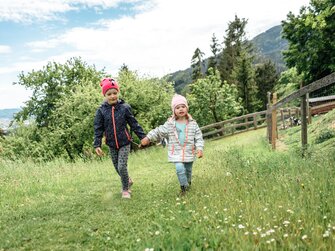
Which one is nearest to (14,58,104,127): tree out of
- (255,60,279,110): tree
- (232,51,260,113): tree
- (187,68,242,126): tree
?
(187,68,242,126): tree

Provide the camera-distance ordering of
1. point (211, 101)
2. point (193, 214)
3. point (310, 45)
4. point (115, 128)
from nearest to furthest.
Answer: point (193, 214) → point (115, 128) → point (310, 45) → point (211, 101)

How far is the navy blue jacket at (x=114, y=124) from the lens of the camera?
626 centimetres

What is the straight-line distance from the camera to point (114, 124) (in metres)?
6.28

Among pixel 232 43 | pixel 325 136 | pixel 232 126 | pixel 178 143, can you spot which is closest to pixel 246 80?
pixel 232 43

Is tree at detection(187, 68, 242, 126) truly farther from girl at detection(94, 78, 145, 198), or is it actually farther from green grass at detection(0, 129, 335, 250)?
girl at detection(94, 78, 145, 198)

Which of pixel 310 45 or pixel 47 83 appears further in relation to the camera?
pixel 47 83

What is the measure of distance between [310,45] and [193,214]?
100ft

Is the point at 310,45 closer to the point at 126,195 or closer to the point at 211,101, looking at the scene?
the point at 211,101

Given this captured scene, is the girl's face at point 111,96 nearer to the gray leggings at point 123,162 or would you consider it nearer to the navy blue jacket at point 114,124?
the navy blue jacket at point 114,124

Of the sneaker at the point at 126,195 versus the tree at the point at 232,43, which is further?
the tree at the point at 232,43

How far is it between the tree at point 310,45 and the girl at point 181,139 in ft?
88.0

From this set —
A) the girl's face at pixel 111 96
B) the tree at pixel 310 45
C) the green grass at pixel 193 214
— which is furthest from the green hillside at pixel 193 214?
the tree at pixel 310 45

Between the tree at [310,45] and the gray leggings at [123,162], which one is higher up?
the tree at [310,45]

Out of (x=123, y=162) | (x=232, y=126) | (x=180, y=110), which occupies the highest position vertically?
(x=180, y=110)
